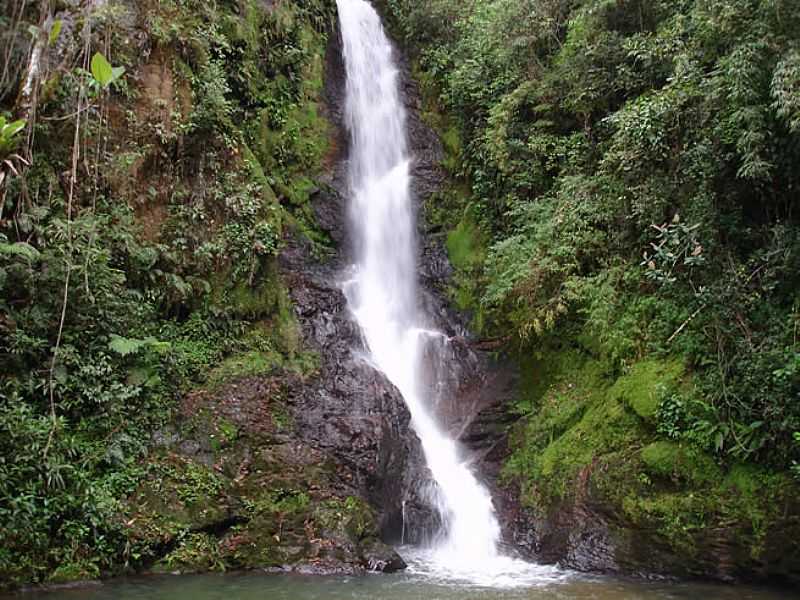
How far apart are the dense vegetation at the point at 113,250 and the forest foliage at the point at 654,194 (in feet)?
14.2

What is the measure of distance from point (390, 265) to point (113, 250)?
589 cm

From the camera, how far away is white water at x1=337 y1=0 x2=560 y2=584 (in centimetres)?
978

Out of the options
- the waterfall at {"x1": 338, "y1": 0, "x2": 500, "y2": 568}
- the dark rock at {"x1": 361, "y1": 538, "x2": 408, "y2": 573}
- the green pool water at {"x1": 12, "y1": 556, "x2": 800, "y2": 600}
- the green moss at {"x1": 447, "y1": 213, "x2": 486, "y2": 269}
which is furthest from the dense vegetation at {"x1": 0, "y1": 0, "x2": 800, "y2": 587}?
the waterfall at {"x1": 338, "y1": 0, "x2": 500, "y2": 568}

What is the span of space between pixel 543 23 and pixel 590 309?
7022mm

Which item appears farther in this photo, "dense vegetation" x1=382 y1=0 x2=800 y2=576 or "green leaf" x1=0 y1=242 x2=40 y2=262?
"green leaf" x1=0 y1=242 x2=40 y2=262

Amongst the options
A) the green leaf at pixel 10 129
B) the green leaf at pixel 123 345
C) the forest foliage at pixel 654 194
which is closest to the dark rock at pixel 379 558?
the forest foliage at pixel 654 194

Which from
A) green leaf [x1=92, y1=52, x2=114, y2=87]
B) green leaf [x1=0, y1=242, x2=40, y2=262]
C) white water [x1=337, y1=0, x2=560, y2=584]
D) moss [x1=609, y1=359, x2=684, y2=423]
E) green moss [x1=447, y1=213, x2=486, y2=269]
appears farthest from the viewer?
green moss [x1=447, y1=213, x2=486, y2=269]

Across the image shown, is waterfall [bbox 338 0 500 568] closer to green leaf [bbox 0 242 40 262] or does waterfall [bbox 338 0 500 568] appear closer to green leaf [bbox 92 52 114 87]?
green leaf [bbox 0 242 40 262]

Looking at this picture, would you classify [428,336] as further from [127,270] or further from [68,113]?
[68,113]

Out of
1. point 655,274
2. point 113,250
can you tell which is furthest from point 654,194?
point 113,250

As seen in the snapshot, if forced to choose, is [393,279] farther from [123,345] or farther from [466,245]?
[123,345]

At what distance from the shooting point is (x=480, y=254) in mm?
14086

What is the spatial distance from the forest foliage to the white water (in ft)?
4.66

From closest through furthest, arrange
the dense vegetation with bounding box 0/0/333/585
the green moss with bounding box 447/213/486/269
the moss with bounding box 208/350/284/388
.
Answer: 1. the dense vegetation with bounding box 0/0/333/585
2. the moss with bounding box 208/350/284/388
3. the green moss with bounding box 447/213/486/269
